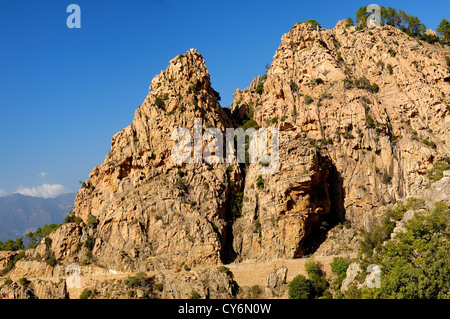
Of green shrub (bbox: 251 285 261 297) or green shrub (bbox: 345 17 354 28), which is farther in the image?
green shrub (bbox: 345 17 354 28)

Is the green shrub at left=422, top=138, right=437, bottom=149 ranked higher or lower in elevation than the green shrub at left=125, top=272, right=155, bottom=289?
higher

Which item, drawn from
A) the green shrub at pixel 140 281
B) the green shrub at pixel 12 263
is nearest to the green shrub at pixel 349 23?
the green shrub at pixel 140 281

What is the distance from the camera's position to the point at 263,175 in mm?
70062

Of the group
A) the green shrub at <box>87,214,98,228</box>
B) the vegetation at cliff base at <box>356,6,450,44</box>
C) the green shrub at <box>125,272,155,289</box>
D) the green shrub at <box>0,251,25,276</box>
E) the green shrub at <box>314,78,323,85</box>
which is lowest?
the green shrub at <box>125,272,155,289</box>

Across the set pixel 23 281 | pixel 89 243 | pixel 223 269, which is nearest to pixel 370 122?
pixel 223 269

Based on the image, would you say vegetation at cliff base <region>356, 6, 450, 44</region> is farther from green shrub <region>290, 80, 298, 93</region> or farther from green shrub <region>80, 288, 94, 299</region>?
green shrub <region>80, 288, 94, 299</region>

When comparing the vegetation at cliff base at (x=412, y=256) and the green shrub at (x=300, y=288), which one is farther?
the green shrub at (x=300, y=288)

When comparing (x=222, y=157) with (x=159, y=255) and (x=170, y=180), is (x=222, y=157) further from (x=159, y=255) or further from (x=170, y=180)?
(x=159, y=255)

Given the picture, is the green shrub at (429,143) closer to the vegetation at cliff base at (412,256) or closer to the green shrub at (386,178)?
the green shrub at (386,178)

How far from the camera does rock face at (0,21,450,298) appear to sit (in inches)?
2502

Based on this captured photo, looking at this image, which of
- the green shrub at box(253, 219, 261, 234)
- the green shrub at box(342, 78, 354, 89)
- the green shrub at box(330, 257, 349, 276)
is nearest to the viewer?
the green shrub at box(330, 257, 349, 276)

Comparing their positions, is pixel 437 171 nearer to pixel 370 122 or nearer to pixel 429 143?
pixel 429 143

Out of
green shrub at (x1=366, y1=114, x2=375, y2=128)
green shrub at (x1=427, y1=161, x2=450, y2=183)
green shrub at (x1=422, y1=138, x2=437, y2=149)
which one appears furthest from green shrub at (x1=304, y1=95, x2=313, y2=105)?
green shrub at (x1=427, y1=161, x2=450, y2=183)

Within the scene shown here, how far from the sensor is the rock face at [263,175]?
2502 inches
